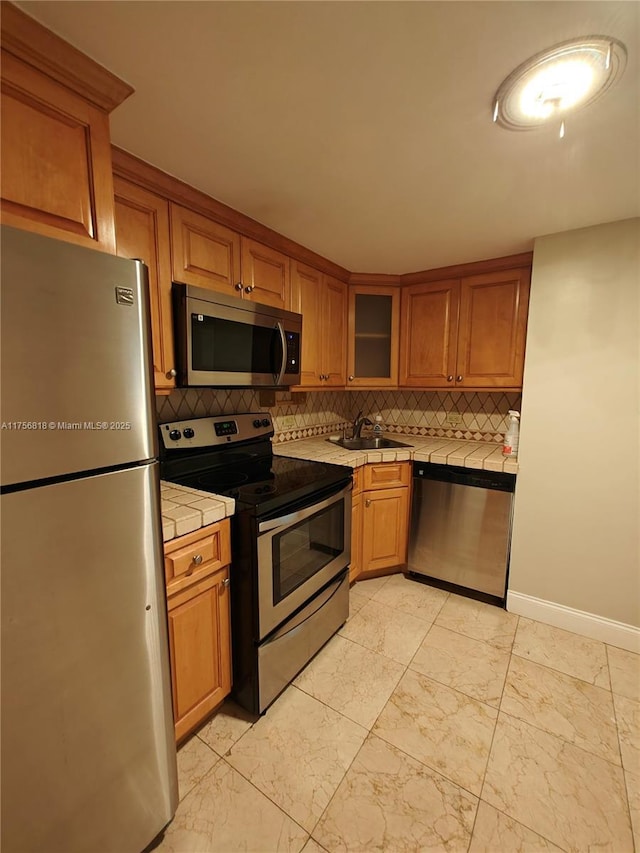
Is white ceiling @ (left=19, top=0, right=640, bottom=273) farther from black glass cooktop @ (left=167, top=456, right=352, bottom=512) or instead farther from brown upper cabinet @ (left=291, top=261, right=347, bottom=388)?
black glass cooktop @ (left=167, top=456, right=352, bottom=512)

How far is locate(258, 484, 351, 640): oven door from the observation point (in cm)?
140

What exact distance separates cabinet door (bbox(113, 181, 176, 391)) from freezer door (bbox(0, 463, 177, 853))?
0.65 meters

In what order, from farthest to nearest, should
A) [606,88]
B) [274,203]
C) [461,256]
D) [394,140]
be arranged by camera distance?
[461,256], [274,203], [394,140], [606,88]

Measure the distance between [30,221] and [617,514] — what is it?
105 inches

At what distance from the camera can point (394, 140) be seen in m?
1.19

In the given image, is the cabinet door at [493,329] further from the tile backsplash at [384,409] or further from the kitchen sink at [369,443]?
the kitchen sink at [369,443]

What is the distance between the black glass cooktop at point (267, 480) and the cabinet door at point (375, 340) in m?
0.98

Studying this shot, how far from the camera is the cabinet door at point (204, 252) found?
1.49 m

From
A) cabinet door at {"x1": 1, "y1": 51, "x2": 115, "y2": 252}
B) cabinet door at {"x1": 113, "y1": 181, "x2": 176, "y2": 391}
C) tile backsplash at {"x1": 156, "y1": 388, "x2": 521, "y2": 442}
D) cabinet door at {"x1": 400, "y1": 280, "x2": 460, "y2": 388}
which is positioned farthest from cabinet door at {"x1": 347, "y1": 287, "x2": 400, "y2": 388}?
cabinet door at {"x1": 1, "y1": 51, "x2": 115, "y2": 252}

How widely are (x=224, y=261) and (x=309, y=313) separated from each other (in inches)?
27.7

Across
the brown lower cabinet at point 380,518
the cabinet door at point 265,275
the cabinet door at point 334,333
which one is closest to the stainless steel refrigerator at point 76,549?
the cabinet door at point 265,275

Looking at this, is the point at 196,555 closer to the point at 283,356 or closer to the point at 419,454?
the point at 283,356

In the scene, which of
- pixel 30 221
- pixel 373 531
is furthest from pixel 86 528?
pixel 373 531

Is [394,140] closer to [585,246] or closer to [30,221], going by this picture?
[30,221]
